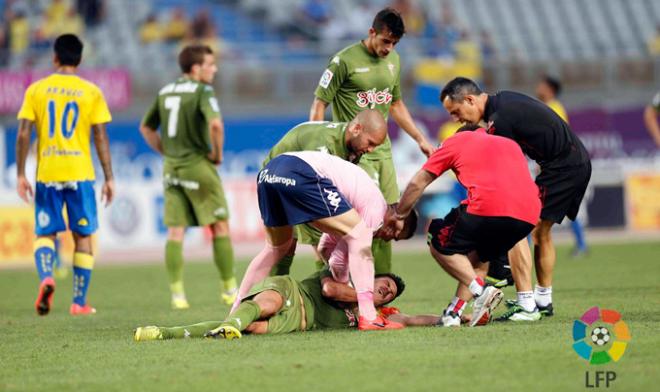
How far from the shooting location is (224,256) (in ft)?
38.9

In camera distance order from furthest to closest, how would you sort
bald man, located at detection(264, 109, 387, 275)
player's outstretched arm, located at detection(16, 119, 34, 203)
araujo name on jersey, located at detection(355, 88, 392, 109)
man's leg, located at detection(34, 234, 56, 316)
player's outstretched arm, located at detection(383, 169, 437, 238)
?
1. player's outstretched arm, located at detection(16, 119, 34, 203)
2. man's leg, located at detection(34, 234, 56, 316)
3. araujo name on jersey, located at detection(355, 88, 392, 109)
4. bald man, located at detection(264, 109, 387, 275)
5. player's outstretched arm, located at detection(383, 169, 437, 238)

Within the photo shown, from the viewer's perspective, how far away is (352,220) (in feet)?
26.2

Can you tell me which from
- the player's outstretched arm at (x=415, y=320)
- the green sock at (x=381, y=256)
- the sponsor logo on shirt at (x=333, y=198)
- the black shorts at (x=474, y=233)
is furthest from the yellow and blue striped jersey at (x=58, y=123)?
the black shorts at (x=474, y=233)

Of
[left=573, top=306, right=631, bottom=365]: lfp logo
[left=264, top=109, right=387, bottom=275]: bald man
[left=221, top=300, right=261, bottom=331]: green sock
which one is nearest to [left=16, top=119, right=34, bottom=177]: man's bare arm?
[left=264, top=109, right=387, bottom=275]: bald man

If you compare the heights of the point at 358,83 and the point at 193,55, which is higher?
the point at 193,55

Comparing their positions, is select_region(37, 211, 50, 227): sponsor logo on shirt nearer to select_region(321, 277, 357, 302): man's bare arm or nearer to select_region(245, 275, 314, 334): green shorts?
select_region(245, 275, 314, 334): green shorts

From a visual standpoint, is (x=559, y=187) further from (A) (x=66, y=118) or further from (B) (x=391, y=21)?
(A) (x=66, y=118)

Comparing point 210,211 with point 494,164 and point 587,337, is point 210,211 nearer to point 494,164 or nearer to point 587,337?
point 494,164

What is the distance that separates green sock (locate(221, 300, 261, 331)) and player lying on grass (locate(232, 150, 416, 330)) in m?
0.63

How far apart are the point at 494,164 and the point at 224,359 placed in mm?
2471

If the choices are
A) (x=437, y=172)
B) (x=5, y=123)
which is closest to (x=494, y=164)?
(x=437, y=172)

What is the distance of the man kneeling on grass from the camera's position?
7867 millimetres

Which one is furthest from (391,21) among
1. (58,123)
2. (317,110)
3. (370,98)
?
(58,123)

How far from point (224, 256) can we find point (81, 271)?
5.14ft
